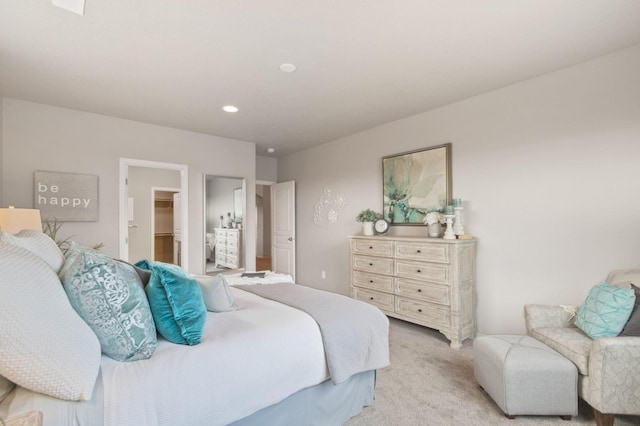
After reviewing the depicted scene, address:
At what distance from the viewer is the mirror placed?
469 cm

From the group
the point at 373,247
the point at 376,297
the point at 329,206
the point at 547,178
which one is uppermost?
the point at 547,178

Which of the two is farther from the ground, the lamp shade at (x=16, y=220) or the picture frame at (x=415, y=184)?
the picture frame at (x=415, y=184)

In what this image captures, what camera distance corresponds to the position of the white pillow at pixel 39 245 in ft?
4.15

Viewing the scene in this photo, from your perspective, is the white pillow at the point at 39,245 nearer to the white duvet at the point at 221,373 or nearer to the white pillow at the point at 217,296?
the white duvet at the point at 221,373

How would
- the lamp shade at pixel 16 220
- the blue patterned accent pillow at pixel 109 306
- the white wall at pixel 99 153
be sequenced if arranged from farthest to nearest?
the white wall at pixel 99 153, the lamp shade at pixel 16 220, the blue patterned accent pillow at pixel 109 306

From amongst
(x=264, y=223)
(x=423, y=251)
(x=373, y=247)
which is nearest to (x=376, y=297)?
(x=373, y=247)

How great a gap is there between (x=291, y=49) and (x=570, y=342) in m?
2.77

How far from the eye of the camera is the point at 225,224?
4883mm

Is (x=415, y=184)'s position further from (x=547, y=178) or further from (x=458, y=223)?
(x=547, y=178)

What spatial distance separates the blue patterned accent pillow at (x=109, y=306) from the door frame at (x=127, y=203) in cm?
289

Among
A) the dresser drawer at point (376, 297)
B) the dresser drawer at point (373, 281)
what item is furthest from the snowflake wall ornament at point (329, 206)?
the dresser drawer at point (376, 297)

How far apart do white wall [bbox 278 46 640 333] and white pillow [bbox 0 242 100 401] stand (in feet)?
Result: 10.9

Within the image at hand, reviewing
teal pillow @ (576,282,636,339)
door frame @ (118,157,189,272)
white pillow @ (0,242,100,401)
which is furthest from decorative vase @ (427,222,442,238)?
door frame @ (118,157,189,272)

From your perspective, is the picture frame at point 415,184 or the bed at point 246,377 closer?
the bed at point 246,377
